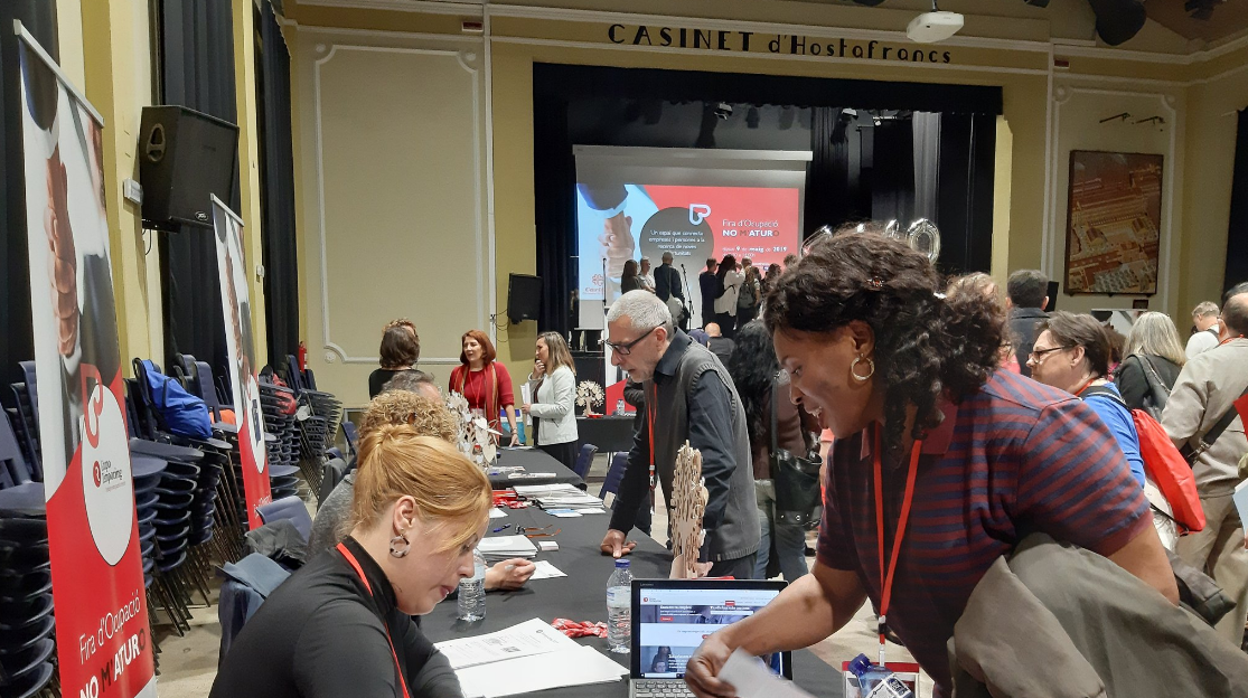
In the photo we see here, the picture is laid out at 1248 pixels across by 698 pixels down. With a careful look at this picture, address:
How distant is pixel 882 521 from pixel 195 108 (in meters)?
4.53

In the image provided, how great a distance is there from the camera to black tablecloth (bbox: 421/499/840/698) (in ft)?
5.16

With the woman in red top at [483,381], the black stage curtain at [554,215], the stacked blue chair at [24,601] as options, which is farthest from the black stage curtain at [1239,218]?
the stacked blue chair at [24,601]

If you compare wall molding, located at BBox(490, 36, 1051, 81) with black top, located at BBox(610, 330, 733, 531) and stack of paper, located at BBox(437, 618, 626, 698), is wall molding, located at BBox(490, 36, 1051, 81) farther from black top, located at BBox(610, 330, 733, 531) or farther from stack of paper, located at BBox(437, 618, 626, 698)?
stack of paper, located at BBox(437, 618, 626, 698)

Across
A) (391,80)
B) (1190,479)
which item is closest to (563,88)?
(391,80)

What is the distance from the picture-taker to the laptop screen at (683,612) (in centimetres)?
149

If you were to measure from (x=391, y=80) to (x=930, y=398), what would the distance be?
811 centimetres

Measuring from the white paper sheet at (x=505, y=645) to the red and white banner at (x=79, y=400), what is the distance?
664 mm

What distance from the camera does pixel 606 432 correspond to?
7391 mm

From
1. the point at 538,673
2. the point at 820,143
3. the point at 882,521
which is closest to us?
the point at 882,521

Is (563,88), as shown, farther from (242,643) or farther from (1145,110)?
(242,643)

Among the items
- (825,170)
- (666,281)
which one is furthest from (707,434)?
(825,170)

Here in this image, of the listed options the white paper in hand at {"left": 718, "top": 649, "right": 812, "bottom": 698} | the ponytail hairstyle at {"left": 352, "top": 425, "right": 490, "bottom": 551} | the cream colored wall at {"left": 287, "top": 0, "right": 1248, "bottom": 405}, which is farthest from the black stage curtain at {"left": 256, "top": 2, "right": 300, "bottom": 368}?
the white paper in hand at {"left": 718, "top": 649, "right": 812, "bottom": 698}

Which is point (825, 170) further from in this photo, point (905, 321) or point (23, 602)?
point (905, 321)

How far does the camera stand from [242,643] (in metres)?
1.21
